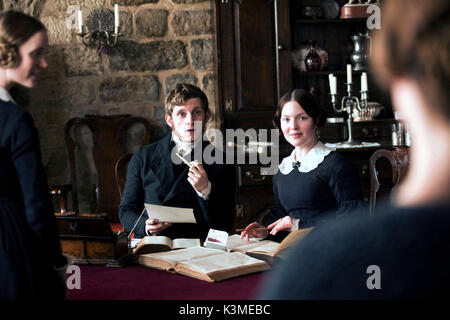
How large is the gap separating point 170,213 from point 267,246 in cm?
38

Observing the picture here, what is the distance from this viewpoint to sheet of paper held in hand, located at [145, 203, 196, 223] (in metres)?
1.82

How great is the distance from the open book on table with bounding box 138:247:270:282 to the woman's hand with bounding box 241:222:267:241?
0.64ft

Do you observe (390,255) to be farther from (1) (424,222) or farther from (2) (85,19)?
(2) (85,19)

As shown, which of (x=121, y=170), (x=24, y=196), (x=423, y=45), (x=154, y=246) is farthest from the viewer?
(x=121, y=170)

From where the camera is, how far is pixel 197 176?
6.83 feet

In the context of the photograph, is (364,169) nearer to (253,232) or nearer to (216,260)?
(253,232)

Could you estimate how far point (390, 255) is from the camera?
46 centimetres

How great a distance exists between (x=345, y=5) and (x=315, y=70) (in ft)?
1.72

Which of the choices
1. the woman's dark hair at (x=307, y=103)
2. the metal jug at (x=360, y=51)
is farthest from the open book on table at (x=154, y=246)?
the metal jug at (x=360, y=51)

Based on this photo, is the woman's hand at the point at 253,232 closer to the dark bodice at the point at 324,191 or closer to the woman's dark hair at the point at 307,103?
the dark bodice at the point at 324,191

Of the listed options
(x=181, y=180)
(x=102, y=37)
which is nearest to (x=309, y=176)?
(x=181, y=180)

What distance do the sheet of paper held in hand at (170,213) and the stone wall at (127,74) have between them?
→ 2077 mm

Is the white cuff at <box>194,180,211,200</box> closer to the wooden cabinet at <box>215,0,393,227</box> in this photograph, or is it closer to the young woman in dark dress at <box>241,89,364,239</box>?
the young woman in dark dress at <box>241,89,364,239</box>

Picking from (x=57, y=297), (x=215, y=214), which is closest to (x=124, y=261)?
(x=57, y=297)
